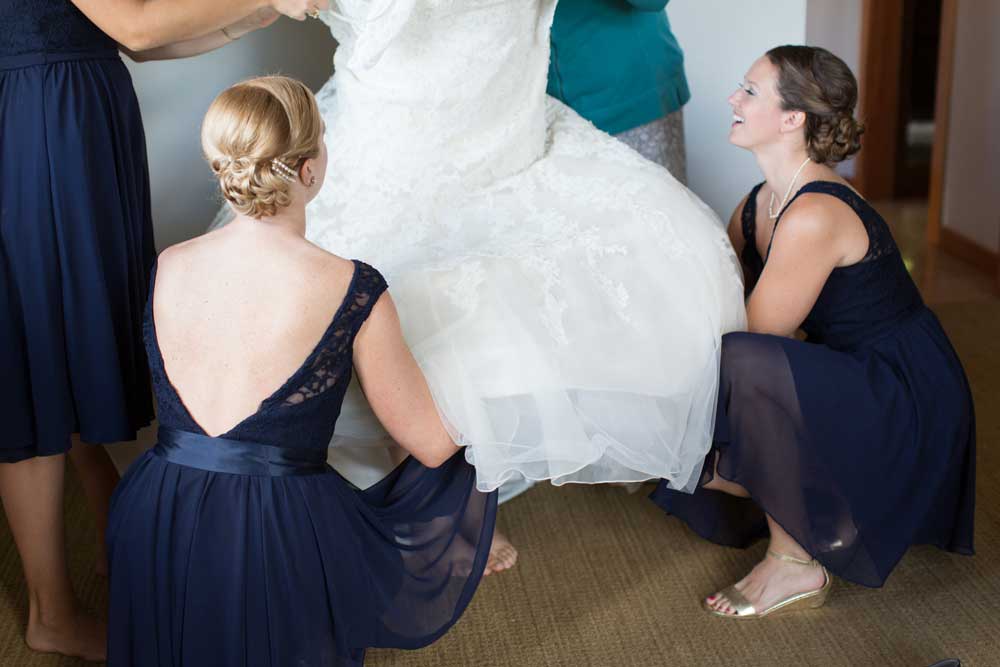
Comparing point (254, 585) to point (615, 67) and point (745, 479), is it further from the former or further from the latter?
point (615, 67)

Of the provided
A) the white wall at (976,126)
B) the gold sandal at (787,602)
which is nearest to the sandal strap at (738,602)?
the gold sandal at (787,602)

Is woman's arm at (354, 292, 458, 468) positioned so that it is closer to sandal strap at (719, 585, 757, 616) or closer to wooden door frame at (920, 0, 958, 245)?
sandal strap at (719, 585, 757, 616)

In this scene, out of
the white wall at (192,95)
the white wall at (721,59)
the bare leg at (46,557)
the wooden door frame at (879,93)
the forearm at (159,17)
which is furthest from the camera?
the wooden door frame at (879,93)

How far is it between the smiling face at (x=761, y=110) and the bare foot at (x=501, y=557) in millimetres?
943

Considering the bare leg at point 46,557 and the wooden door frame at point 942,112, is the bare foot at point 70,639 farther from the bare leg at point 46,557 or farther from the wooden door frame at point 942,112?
the wooden door frame at point 942,112

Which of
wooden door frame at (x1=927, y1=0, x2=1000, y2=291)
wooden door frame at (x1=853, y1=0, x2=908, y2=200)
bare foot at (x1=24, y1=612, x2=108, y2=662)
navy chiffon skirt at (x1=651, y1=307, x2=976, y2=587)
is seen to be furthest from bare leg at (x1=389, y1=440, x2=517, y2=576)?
wooden door frame at (x1=853, y1=0, x2=908, y2=200)

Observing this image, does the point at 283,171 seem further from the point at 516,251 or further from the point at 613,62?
the point at 613,62

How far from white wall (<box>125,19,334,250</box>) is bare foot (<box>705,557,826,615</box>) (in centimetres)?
152

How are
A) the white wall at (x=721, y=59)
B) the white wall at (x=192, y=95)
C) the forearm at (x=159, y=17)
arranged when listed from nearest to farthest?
the forearm at (x=159, y=17) → the white wall at (x=192, y=95) → the white wall at (x=721, y=59)

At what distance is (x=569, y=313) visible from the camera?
1.74 m

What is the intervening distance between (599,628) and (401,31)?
1.12m

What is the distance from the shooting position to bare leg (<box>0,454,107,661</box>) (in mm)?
1854

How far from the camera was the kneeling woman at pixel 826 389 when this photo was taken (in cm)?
189

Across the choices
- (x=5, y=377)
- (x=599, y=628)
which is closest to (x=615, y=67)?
(x=599, y=628)
